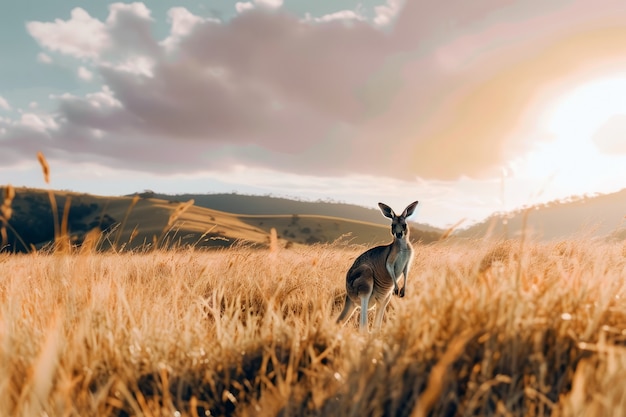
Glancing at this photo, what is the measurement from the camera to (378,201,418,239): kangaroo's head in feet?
21.3

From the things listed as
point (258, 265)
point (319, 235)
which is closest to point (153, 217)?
point (319, 235)

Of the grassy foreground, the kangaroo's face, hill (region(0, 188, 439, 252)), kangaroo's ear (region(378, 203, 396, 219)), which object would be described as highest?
kangaroo's ear (region(378, 203, 396, 219))

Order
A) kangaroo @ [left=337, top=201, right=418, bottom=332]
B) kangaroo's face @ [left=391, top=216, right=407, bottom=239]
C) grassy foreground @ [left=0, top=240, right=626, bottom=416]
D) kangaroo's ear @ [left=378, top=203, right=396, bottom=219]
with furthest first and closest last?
1. kangaroo's ear @ [left=378, top=203, right=396, bottom=219]
2. kangaroo's face @ [left=391, top=216, right=407, bottom=239]
3. kangaroo @ [left=337, top=201, right=418, bottom=332]
4. grassy foreground @ [left=0, top=240, right=626, bottom=416]

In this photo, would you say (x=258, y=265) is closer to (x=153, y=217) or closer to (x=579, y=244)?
(x=579, y=244)

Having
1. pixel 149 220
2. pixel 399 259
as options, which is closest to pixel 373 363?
pixel 399 259

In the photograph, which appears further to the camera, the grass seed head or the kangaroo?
the kangaroo

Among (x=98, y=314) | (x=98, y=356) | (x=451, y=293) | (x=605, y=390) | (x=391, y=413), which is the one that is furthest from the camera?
(x=98, y=314)

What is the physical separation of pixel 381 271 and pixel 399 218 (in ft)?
2.29

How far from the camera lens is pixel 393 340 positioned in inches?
112

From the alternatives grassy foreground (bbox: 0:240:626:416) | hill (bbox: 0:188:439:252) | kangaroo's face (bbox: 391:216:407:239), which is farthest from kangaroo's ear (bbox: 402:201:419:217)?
hill (bbox: 0:188:439:252)

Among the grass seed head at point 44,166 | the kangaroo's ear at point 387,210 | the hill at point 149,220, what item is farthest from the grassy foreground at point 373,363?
the hill at point 149,220

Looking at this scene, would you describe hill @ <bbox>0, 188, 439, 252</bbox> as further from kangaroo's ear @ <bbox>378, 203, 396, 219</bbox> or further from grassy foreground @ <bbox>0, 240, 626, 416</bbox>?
grassy foreground @ <bbox>0, 240, 626, 416</bbox>

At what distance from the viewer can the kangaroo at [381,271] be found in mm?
6438

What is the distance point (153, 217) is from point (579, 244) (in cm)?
10299
